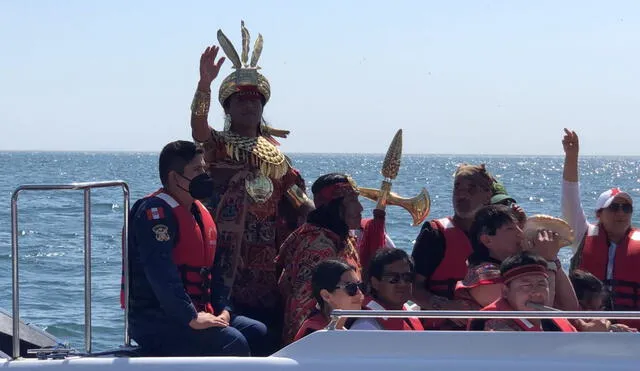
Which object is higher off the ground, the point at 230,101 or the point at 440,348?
the point at 230,101

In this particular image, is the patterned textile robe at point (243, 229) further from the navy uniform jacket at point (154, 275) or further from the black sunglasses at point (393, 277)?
the black sunglasses at point (393, 277)

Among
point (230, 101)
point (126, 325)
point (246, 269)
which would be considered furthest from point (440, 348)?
point (230, 101)

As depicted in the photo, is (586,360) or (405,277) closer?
(586,360)

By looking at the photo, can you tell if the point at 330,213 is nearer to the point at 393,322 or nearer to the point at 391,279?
the point at 391,279

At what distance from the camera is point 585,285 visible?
4617mm

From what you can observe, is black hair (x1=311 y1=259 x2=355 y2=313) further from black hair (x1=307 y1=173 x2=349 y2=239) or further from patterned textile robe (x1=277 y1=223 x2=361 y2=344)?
black hair (x1=307 y1=173 x2=349 y2=239)

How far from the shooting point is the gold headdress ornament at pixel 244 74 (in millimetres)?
4953

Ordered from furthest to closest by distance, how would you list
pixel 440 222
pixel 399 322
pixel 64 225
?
pixel 64 225 → pixel 440 222 → pixel 399 322

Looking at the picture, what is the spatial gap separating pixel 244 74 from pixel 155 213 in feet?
3.56

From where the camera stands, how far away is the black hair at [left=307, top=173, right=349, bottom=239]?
4.75 meters

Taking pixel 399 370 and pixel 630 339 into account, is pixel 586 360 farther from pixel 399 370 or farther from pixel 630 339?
pixel 399 370

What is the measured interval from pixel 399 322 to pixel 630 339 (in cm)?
92

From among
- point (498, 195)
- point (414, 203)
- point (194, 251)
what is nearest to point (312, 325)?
point (194, 251)

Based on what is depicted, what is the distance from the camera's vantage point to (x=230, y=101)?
5004mm
